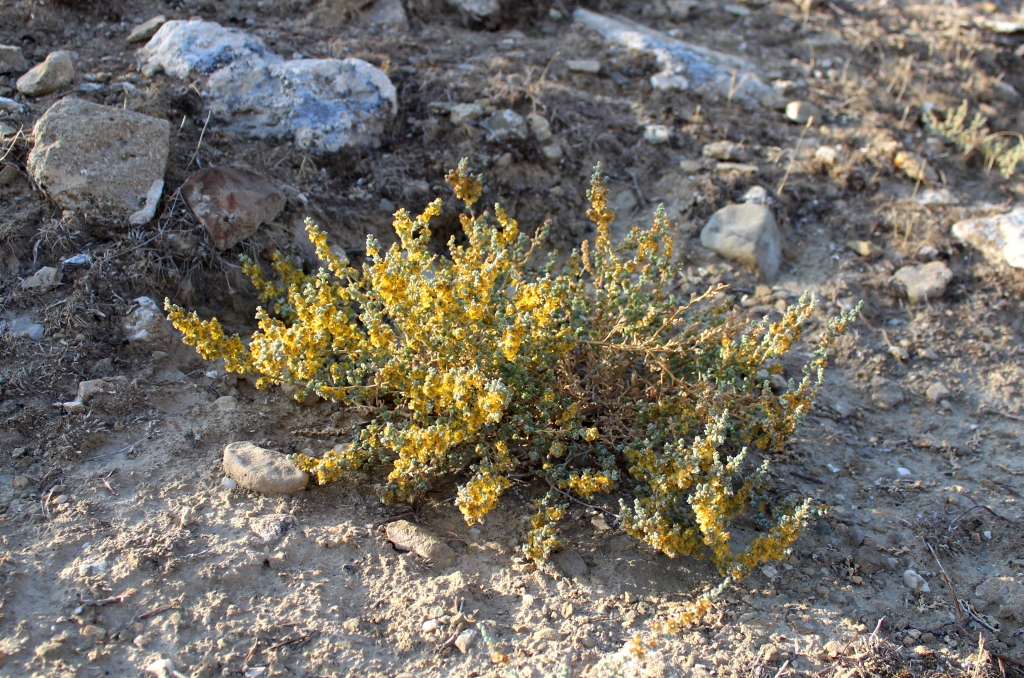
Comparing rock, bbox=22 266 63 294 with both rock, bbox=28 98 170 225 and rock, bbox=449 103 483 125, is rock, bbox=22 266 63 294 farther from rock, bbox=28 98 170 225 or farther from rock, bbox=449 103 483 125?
rock, bbox=449 103 483 125

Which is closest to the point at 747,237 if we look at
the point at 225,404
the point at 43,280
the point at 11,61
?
the point at 225,404

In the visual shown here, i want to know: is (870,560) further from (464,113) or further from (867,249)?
(464,113)

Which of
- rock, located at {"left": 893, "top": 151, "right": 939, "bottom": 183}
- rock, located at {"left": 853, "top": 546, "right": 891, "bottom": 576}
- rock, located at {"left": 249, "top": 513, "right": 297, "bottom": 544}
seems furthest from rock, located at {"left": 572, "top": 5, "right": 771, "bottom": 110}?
rock, located at {"left": 249, "top": 513, "right": 297, "bottom": 544}

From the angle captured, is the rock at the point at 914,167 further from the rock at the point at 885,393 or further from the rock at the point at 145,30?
the rock at the point at 145,30

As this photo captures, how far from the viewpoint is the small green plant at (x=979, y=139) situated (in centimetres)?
532

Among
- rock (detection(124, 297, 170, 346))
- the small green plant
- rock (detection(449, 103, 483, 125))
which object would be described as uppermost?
rock (detection(449, 103, 483, 125))

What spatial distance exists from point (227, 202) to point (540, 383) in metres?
1.76

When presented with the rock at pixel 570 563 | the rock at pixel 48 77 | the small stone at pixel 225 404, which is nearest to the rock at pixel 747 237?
the rock at pixel 570 563

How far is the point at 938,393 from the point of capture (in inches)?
160

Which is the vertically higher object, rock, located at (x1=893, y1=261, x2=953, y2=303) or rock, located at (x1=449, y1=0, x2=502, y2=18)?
rock, located at (x1=449, y1=0, x2=502, y2=18)

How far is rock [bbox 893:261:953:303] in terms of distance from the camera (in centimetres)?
455

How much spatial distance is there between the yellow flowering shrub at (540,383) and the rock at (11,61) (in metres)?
2.09

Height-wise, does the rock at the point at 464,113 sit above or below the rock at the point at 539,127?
above

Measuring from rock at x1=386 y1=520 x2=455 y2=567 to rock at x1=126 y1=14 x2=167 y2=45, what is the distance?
11.5 ft
